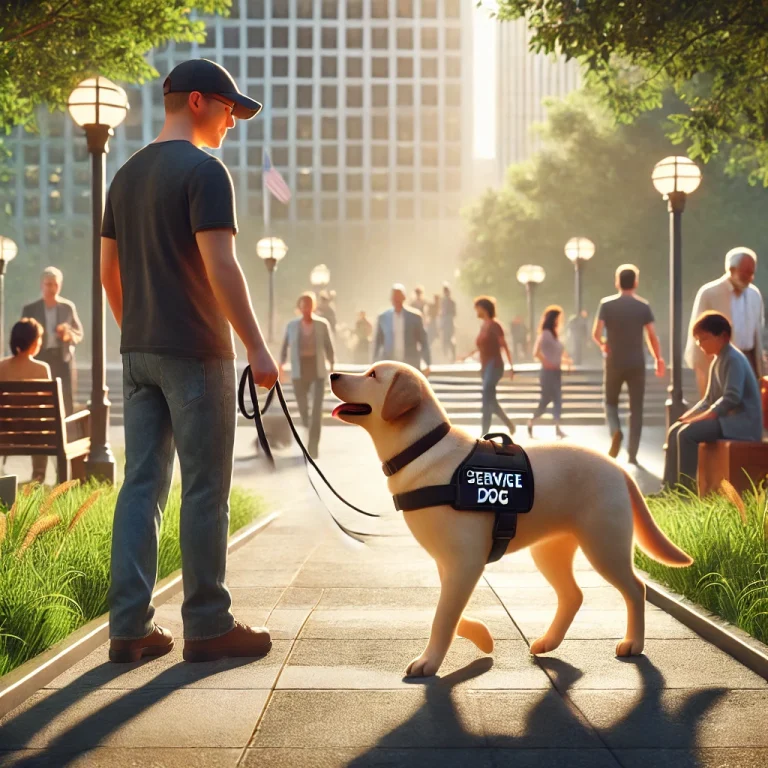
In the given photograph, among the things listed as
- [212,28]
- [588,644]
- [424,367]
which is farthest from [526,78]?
[588,644]

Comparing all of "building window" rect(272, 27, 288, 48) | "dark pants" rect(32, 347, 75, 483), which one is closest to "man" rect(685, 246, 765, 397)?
"dark pants" rect(32, 347, 75, 483)

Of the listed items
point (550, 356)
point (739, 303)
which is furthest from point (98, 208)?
point (550, 356)

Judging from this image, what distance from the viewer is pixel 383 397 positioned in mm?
4480

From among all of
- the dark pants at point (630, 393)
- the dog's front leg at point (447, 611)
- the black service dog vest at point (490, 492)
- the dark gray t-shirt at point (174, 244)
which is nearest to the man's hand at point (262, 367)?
the dark gray t-shirt at point (174, 244)

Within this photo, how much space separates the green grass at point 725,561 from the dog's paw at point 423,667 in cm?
144

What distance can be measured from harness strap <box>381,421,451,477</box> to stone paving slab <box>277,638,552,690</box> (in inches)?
31.2

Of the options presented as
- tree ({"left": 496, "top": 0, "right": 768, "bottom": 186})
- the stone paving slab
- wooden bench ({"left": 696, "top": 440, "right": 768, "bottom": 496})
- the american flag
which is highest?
the american flag

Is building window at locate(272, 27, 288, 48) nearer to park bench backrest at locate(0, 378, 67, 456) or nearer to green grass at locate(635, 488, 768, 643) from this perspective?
park bench backrest at locate(0, 378, 67, 456)

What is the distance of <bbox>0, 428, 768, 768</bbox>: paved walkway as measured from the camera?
12.2ft

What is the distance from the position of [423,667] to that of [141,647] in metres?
1.17

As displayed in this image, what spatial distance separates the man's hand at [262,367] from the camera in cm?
470

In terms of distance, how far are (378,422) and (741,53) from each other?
385 inches

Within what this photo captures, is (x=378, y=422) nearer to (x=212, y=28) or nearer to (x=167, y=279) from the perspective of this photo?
(x=167, y=279)

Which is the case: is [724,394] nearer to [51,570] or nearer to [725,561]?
[725,561]
